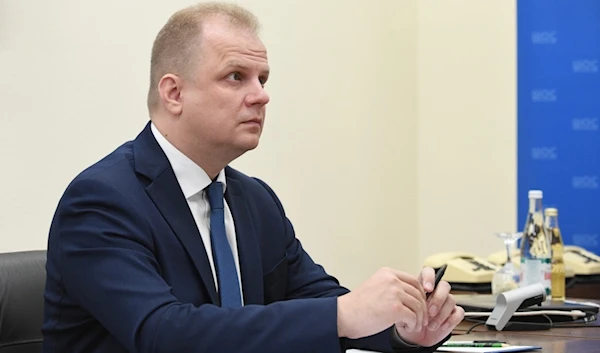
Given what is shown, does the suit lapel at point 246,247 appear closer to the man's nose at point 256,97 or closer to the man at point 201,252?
the man at point 201,252

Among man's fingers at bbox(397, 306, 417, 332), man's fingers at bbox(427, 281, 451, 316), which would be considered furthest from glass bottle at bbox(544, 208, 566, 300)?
man's fingers at bbox(397, 306, 417, 332)

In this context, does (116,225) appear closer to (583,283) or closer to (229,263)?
(229,263)

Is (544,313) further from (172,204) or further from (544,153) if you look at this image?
(544,153)

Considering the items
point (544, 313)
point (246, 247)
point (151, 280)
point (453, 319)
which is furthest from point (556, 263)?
point (151, 280)

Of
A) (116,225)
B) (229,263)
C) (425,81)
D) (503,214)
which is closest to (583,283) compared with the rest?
(503,214)

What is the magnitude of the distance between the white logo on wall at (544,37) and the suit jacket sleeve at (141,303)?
3.73 metres

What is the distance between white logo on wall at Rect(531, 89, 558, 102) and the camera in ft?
16.8

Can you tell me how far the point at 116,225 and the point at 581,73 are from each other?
148 inches

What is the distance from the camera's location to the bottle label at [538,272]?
10.5 feet

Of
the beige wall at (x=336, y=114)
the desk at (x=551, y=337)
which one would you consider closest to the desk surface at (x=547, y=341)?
the desk at (x=551, y=337)

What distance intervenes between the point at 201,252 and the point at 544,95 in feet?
11.8

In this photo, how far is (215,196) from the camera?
2.11m

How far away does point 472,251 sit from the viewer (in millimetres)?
5406

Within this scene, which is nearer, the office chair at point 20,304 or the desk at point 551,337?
the office chair at point 20,304
